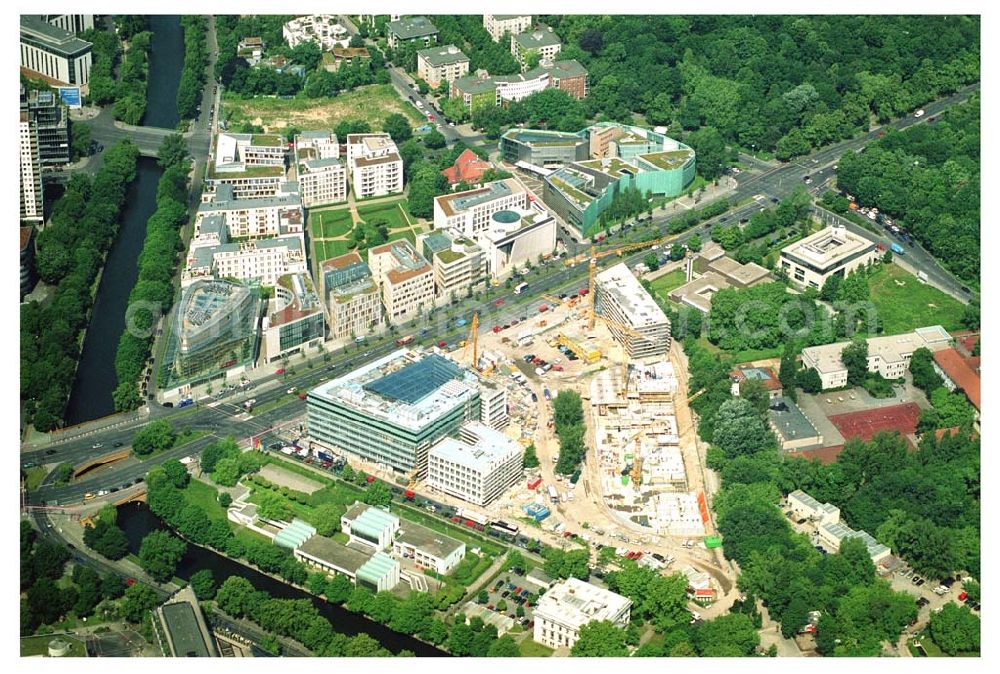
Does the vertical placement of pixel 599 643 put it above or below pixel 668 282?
above

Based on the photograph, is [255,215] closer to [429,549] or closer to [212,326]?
[212,326]

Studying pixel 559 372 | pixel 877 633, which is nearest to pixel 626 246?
pixel 559 372

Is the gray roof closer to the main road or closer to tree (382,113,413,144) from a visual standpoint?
tree (382,113,413,144)

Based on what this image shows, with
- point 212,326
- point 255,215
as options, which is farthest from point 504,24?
point 212,326

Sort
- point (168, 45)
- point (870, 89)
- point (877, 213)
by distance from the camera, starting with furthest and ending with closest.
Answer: point (168, 45), point (870, 89), point (877, 213)

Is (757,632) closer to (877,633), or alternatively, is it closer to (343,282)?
(877,633)

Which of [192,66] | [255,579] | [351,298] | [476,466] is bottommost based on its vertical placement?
[255,579]

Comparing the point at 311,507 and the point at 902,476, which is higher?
the point at 902,476

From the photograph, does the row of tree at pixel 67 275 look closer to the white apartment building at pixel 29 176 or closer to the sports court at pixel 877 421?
the white apartment building at pixel 29 176
